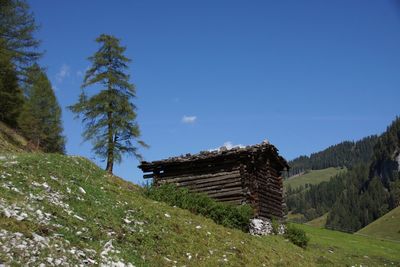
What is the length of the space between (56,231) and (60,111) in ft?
162

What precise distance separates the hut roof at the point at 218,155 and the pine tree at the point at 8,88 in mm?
16272

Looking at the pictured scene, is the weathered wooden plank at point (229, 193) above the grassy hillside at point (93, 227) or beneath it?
above

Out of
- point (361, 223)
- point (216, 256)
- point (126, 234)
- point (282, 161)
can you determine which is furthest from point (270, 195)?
point (361, 223)

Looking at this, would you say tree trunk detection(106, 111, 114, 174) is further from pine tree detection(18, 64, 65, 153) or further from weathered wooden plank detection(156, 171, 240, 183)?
pine tree detection(18, 64, 65, 153)

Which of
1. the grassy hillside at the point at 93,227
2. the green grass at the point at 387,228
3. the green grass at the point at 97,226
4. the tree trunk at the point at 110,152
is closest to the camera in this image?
the grassy hillside at the point at 93,227

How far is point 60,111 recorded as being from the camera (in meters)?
58.6

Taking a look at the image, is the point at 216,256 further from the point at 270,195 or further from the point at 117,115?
the point at 117,115

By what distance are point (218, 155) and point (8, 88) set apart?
23.0 m

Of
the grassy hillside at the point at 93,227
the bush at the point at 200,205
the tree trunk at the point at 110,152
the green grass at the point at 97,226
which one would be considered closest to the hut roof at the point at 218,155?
the bush at the point at 200,205

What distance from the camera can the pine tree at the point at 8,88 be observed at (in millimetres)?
37253

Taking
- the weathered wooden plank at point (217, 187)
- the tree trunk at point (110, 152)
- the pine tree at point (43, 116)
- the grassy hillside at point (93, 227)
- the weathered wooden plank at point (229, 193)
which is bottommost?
the grassy hillside at point (93, 227)

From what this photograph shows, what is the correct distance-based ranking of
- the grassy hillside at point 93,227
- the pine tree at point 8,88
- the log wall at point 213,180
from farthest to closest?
1. the pine tree at point 8,88
2. the log wall at point 213,180
3. the grassy hillside at point 93,227

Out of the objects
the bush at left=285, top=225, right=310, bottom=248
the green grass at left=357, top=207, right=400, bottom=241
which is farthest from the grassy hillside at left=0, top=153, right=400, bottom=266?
the green grass at left=357, top=207, right=400, bottom=241

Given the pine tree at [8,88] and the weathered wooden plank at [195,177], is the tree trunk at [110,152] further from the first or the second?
the weathered wooden plank at [195,177]
